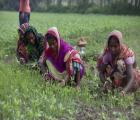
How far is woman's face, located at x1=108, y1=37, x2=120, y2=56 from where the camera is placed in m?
6.73

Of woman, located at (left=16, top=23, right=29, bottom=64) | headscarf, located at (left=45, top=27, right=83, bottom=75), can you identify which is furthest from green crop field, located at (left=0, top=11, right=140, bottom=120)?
woman, located at (left=16, top=23, right=29, bottom=64)

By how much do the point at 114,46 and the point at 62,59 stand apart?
903 mm

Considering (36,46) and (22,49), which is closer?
(36,46)

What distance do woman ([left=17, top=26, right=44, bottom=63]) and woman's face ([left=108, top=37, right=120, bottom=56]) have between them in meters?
2.00

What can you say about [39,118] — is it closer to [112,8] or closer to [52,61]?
[52,61]

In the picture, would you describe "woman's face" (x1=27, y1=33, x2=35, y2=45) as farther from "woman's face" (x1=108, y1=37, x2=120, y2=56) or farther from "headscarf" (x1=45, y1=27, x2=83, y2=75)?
"woman's face" (x1=108, y1=37, x2=120, y2=56)

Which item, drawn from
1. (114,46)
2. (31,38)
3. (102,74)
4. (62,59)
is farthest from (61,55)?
(31,38)

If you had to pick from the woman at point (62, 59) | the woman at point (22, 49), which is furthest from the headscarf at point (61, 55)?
the woman at point (22, 49)

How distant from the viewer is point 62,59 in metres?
7.20

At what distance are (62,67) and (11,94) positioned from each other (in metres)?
1.52

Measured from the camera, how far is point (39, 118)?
5.17 metres

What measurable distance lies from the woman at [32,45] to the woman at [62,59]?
1081 mm

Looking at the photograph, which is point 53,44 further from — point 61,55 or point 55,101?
point 55,101

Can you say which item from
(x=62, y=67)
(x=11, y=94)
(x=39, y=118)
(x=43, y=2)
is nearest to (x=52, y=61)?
(x=62, y=67)
